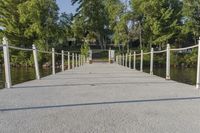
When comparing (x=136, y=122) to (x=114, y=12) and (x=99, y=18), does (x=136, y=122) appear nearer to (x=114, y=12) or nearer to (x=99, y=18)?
(x=114, y=12)

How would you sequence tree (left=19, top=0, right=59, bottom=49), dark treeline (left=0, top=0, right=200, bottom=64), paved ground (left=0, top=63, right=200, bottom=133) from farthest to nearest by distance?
dark treeline (left=0, top=0, right=200, bottom=64), tree (left=19, top=0, right=59, bottom=49), paved ground (left=0, top=63, right=200, bottom=133)

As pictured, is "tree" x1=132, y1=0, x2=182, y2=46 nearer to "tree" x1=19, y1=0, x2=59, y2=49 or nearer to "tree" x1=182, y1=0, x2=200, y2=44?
"tree" x1=182, y1=0, x2=200, y2=44

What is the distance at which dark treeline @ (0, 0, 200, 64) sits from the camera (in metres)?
54.3

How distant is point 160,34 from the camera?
58.1 metres

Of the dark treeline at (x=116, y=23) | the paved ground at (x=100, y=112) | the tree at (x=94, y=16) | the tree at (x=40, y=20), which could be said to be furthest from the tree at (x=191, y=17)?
the paved ground at (x=100, y=112)

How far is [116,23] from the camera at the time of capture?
2405 inches

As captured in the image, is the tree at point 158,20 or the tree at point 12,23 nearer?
the tree at point 12,23

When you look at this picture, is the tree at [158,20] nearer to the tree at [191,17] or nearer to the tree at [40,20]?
the tree at [191,17]

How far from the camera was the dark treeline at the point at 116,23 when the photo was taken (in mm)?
54312

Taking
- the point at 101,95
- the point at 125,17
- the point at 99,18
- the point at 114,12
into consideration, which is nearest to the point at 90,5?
the point at 99,18

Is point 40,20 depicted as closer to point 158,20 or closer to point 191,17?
point 158,20

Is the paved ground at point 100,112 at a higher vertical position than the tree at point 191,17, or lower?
lower

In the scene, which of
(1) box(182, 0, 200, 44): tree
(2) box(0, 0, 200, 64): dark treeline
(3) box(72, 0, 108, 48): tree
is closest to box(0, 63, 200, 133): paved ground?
(2) box(0, 0, 200, 64): dark treeline

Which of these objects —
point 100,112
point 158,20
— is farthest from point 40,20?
point 100,112
